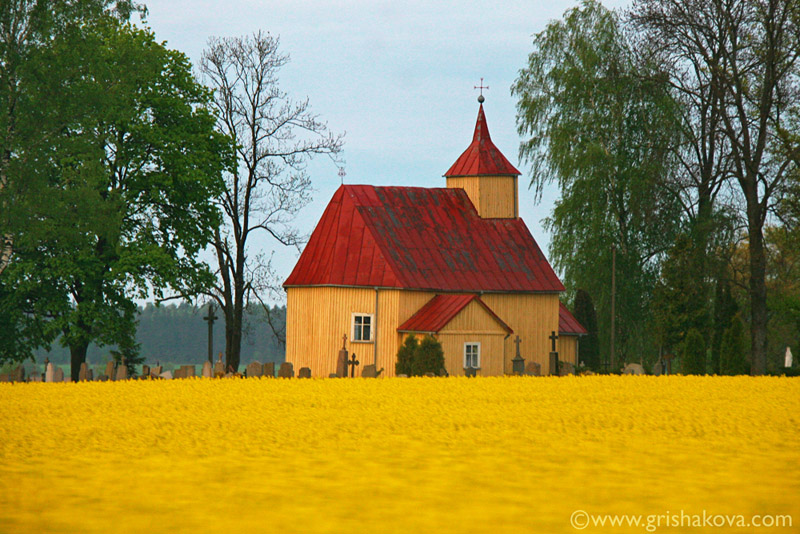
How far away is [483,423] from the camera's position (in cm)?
1891

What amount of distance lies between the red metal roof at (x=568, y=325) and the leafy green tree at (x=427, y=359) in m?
12.6

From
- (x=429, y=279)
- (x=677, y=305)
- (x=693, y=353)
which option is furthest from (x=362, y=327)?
(x=677, y=305)

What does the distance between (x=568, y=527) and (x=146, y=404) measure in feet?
46.4

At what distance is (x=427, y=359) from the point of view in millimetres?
37562

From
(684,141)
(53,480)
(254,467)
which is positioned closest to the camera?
(53,480)

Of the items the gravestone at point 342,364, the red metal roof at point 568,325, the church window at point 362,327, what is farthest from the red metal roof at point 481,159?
the gravestone at point 342,364

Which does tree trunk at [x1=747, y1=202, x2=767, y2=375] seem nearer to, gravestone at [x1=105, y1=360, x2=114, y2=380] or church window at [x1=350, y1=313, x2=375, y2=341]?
church window at [x1=350, y1=313, x2=375, y2=341]

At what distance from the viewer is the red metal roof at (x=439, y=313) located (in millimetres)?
42312

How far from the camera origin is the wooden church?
4347 cm

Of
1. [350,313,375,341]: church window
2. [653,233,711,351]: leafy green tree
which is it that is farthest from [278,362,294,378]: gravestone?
[653,233,711,351]: leafy green tree

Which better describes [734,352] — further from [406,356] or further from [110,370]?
[110,370]

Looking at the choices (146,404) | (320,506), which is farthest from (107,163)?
(320,506)

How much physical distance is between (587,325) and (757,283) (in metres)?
11.7

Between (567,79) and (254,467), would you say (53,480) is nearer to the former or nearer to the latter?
(254,467)
